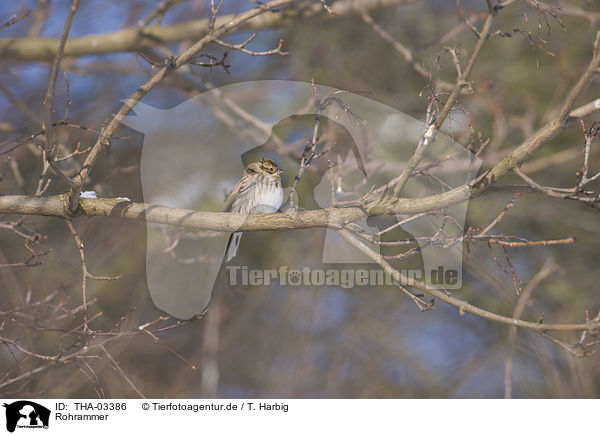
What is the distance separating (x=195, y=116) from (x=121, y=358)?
1.99 m

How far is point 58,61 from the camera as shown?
168 centimetres

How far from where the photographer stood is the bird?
322 cm

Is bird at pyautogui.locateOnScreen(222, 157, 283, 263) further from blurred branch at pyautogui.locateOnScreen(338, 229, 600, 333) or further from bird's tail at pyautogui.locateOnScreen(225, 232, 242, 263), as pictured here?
blurred branch at pyautogui.locateOnScreen(338, 229, 600, 333)

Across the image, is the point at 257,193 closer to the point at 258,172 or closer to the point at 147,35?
the point at 258,172
